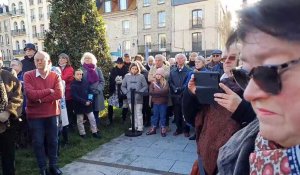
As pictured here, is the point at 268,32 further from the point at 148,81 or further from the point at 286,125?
the point at 148,81

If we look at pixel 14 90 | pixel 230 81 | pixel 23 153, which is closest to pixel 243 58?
pixel 230 81

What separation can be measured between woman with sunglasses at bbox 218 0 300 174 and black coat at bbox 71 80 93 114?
18.2 ft

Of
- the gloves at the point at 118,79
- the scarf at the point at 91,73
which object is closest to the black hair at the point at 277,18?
the scarf at the point at 91,73

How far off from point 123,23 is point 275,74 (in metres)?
35.9

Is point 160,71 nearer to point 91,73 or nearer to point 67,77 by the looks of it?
point 91,73

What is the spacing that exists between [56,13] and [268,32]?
7388 mm

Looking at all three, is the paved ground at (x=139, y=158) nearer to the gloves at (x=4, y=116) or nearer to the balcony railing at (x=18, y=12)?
the gloves at (x=4, y=116)

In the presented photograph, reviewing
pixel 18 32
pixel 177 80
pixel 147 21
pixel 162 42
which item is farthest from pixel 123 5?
pixel 177 80

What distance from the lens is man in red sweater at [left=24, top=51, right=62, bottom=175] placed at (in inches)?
167

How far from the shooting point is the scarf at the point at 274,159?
0.87m

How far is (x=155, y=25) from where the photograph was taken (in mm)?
33188

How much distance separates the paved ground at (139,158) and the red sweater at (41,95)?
110cm

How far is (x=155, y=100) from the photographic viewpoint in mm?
6836

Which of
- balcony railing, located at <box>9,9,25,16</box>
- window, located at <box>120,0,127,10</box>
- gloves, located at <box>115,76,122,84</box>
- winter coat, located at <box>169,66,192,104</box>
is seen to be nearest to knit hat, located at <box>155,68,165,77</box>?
winter coat, located at <box>169,66,192,104</box>
